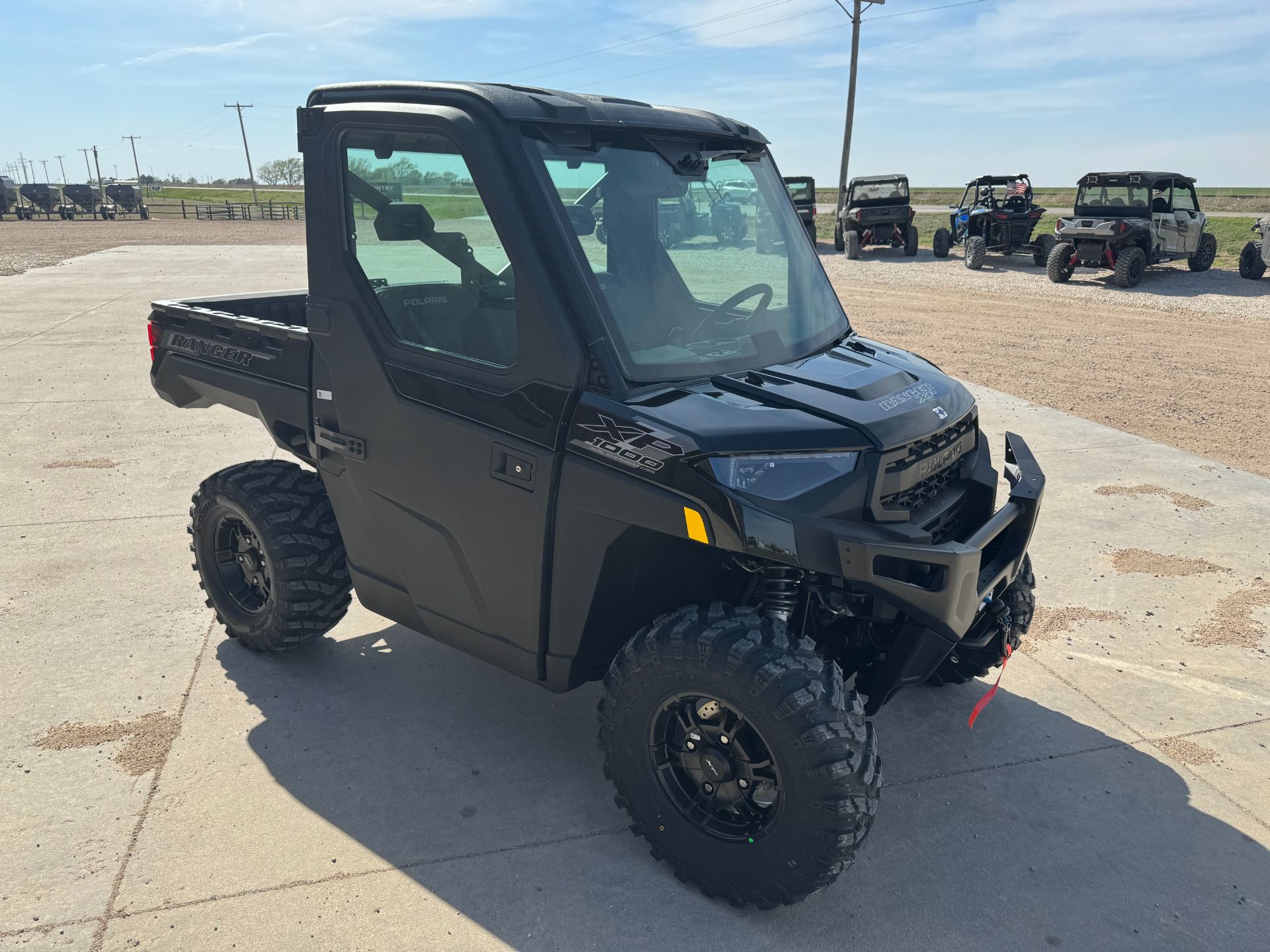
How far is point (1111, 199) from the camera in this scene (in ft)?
65.3

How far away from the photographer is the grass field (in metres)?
26.0

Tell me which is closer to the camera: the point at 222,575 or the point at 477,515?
the point at 477,515

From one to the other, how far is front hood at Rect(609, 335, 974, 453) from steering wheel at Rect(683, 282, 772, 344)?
226 mm

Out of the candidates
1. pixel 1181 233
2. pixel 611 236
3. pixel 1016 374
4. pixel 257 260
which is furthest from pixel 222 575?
pixel 257 260

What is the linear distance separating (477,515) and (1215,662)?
3.57 m

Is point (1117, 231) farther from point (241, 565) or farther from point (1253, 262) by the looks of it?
point (241, 565)

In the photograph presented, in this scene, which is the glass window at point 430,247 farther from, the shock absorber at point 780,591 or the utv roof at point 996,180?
the utv roof at point 996,180

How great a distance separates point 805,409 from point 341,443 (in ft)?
5.66

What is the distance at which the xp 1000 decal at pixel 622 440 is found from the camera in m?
2.66

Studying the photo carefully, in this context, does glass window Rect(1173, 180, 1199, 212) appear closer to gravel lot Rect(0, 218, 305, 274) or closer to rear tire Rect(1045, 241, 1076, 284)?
rear tire Rect(1045, 241, 1076, 284)

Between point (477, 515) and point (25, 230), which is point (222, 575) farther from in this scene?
point (25, 230)

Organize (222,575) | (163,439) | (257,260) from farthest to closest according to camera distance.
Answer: (257,260)
(163,439)
(222,575)

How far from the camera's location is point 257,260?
996 inches

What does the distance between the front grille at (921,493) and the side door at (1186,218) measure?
19.8 m
